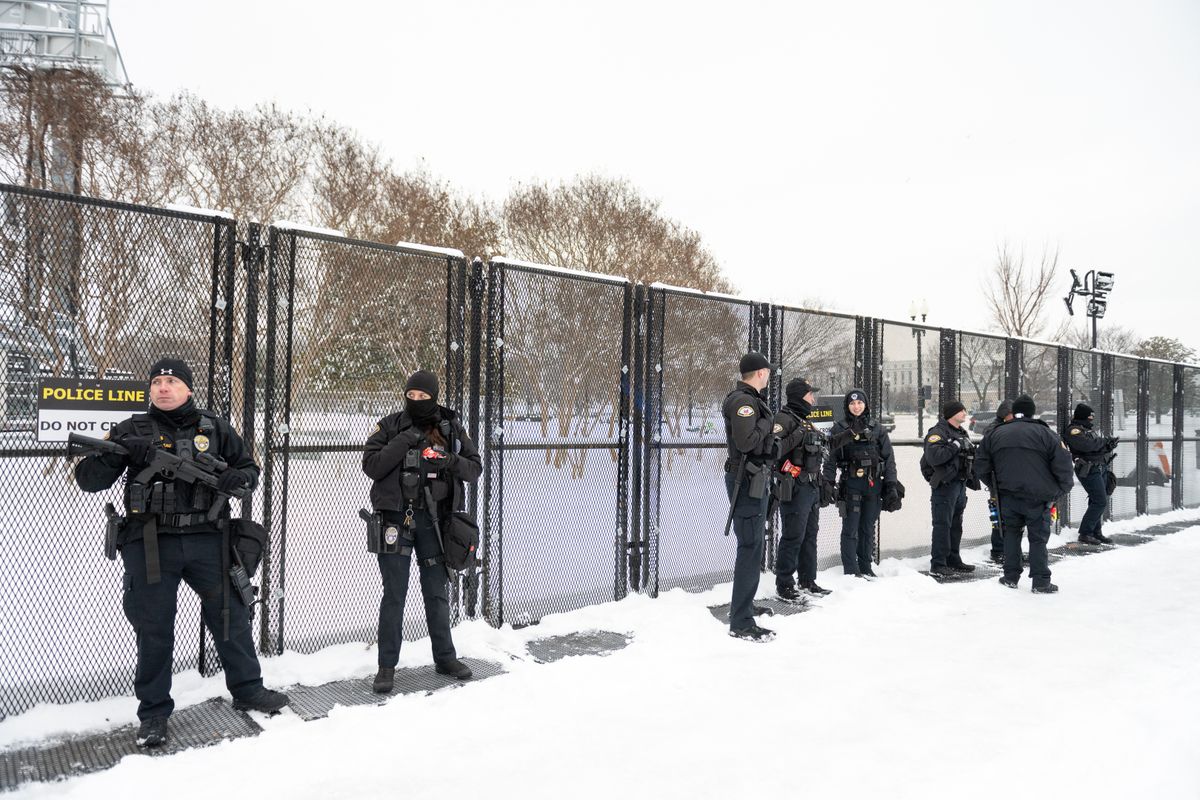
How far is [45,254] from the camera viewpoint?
3949 mm

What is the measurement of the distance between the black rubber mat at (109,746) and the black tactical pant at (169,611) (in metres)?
0.15

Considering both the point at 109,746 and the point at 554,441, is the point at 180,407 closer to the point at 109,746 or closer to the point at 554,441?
the point at 109,746

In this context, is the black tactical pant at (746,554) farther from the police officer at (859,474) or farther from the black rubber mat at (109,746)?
the black rubber mat at (109,746)

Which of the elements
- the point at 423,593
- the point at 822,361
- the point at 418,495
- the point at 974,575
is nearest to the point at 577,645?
the point at 423,593

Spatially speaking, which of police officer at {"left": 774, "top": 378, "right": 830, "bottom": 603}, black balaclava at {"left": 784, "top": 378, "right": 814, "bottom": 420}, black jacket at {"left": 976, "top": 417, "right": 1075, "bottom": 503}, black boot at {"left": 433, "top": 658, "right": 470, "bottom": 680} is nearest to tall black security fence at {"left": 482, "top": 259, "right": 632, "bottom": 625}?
black boot at {"left": 433, "top": 658, "right": 470, "bottom": 680}

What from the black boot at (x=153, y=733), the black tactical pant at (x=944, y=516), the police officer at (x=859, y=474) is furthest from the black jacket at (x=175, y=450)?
the black tactical pant at (x=944, y=516)

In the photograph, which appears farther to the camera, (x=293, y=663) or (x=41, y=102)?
(x=41, y=102)

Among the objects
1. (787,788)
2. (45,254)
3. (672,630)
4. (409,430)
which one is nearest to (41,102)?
(45,254)

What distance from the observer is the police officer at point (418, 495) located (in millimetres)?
4637

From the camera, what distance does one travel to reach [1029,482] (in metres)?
7.62

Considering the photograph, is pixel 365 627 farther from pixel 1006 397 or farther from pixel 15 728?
pixel 1006 397

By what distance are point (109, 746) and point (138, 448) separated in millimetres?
1456

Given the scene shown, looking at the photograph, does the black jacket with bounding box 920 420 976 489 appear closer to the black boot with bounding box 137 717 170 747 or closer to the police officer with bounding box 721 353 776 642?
the police officer with bounding box 721 353 776 642

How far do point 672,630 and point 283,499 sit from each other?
117 inches
